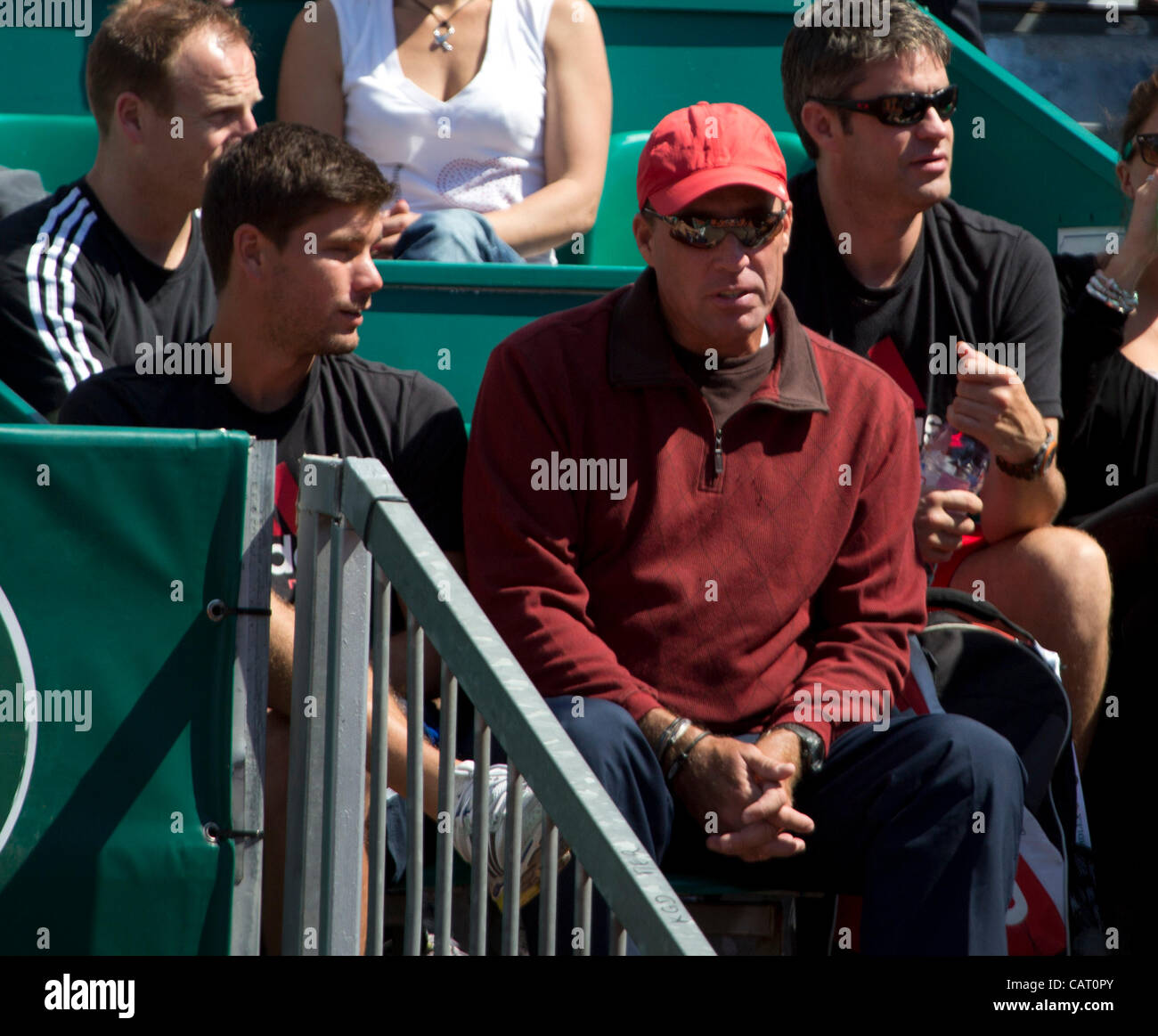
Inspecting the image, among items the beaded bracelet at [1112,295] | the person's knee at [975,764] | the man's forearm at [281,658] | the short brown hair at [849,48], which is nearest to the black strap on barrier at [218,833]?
the man's forearm at [281,658]

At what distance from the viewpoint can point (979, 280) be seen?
3268mm

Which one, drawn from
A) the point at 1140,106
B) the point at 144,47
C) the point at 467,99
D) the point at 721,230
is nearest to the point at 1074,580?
the point at 721,230

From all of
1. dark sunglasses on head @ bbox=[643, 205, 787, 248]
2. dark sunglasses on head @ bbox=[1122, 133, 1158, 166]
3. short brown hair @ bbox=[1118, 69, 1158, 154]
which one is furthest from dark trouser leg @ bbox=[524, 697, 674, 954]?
short brown hair @ bbox=[1118, 69, 1158, 154]

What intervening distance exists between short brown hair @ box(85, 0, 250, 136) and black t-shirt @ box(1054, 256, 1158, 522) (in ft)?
6.33

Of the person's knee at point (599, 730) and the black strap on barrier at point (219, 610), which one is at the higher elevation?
the black strap on barrier at point (219, 610)

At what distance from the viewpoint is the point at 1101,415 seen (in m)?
3.37

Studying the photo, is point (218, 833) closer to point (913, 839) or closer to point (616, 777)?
point (616, 777)

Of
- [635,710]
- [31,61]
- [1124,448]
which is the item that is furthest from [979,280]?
[31,61]

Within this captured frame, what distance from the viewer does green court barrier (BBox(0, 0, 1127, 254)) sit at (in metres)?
4.30

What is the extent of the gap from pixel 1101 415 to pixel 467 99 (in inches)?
69.5

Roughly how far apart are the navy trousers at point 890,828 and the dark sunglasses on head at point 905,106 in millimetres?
1386

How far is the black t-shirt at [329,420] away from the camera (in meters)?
2.63

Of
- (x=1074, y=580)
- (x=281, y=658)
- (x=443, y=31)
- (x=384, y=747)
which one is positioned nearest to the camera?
(x=384, y=747)

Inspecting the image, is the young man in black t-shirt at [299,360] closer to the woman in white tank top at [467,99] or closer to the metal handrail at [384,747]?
the metal handrail at [384,747]
